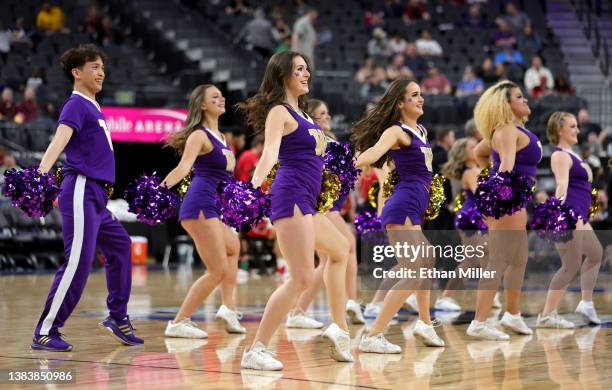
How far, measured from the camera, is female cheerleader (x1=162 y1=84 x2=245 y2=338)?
23.9 ft

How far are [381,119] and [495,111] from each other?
104 centimetres

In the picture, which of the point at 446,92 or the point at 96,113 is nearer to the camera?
the point at 96,113

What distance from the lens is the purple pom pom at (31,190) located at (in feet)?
20.4

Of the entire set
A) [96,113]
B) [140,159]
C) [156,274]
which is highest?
[96,113]

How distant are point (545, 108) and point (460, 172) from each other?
7.49 m

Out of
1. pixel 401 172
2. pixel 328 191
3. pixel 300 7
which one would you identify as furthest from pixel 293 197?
pixel 300 7

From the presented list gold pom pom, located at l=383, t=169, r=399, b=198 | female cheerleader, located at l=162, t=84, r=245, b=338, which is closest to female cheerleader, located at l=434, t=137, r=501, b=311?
gold pom pom, located at l=383, t=169, r=399, b=198

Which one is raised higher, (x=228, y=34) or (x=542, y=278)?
(x=228, y=34)

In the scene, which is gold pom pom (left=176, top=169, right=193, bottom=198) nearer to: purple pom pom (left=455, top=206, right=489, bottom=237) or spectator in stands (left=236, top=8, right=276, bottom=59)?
purple pom pom (left=455, top=206, right=489, bottom=237)

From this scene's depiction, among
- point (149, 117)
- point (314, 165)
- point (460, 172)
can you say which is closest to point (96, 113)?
point (314, 165)

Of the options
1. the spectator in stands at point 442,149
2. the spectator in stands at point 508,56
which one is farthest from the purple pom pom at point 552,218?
the spectator in stands at point 508,56

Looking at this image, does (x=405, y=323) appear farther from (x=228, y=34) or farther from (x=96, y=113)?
(x=228, y=34)

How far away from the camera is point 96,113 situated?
21.3 feet

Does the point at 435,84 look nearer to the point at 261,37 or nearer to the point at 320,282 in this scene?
the point at 261,37
